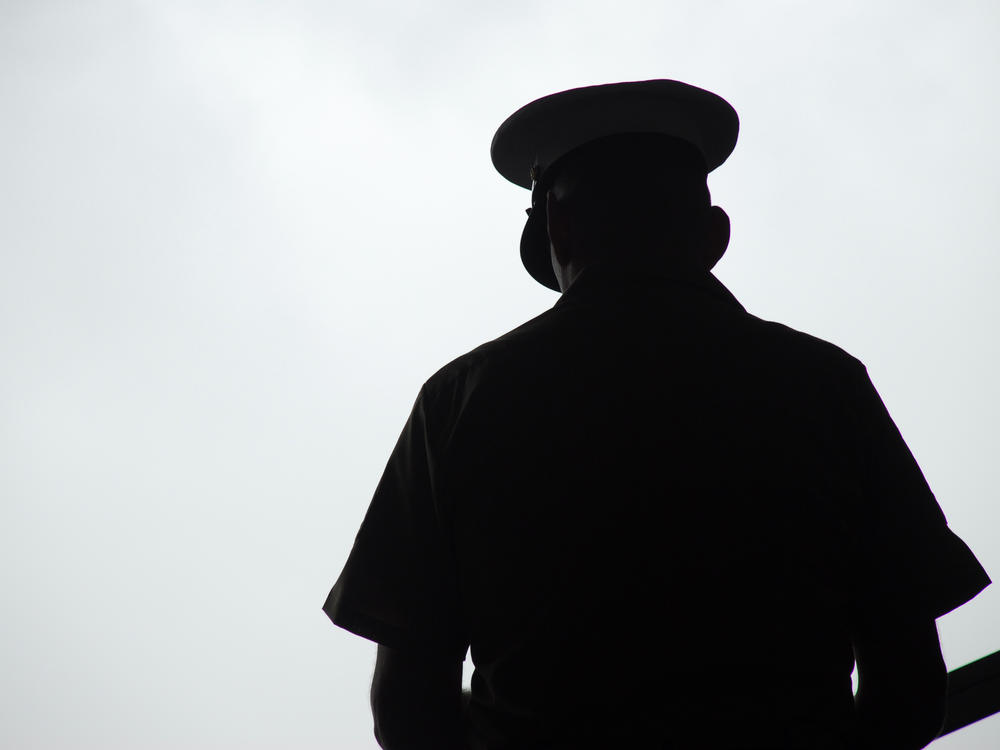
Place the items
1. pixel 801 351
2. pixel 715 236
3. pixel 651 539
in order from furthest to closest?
pixel 715 236 < pixel 801 351 < pixel 651 539

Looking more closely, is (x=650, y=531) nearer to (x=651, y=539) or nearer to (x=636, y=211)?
(x=651, y=539)

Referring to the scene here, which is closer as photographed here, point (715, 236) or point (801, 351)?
point (801, 351)

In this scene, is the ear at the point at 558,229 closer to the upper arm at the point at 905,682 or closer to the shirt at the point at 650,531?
the shirt at the point at 650,531

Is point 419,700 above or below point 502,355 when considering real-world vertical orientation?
below

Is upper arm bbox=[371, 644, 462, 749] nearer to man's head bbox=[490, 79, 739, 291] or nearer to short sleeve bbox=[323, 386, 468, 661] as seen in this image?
short sleeve bbox=[323, 386, 468, 661]

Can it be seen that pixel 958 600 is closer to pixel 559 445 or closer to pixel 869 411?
pixel 869 411

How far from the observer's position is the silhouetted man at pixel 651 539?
0.70m

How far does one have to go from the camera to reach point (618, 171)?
3.25 feet

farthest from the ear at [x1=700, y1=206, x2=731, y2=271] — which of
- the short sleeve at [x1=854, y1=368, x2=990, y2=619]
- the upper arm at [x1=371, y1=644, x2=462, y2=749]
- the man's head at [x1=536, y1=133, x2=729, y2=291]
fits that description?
the upper arm at [x1=371, y1=644, x2=462, y2=749]

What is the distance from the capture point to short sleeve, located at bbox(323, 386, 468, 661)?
2.67ft

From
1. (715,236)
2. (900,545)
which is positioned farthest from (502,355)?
(900,545)

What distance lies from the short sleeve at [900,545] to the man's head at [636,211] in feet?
0.86

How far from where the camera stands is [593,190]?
971mm

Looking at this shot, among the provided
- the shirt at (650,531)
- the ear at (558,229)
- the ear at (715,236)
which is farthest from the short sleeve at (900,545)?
the ear at (558,229)
